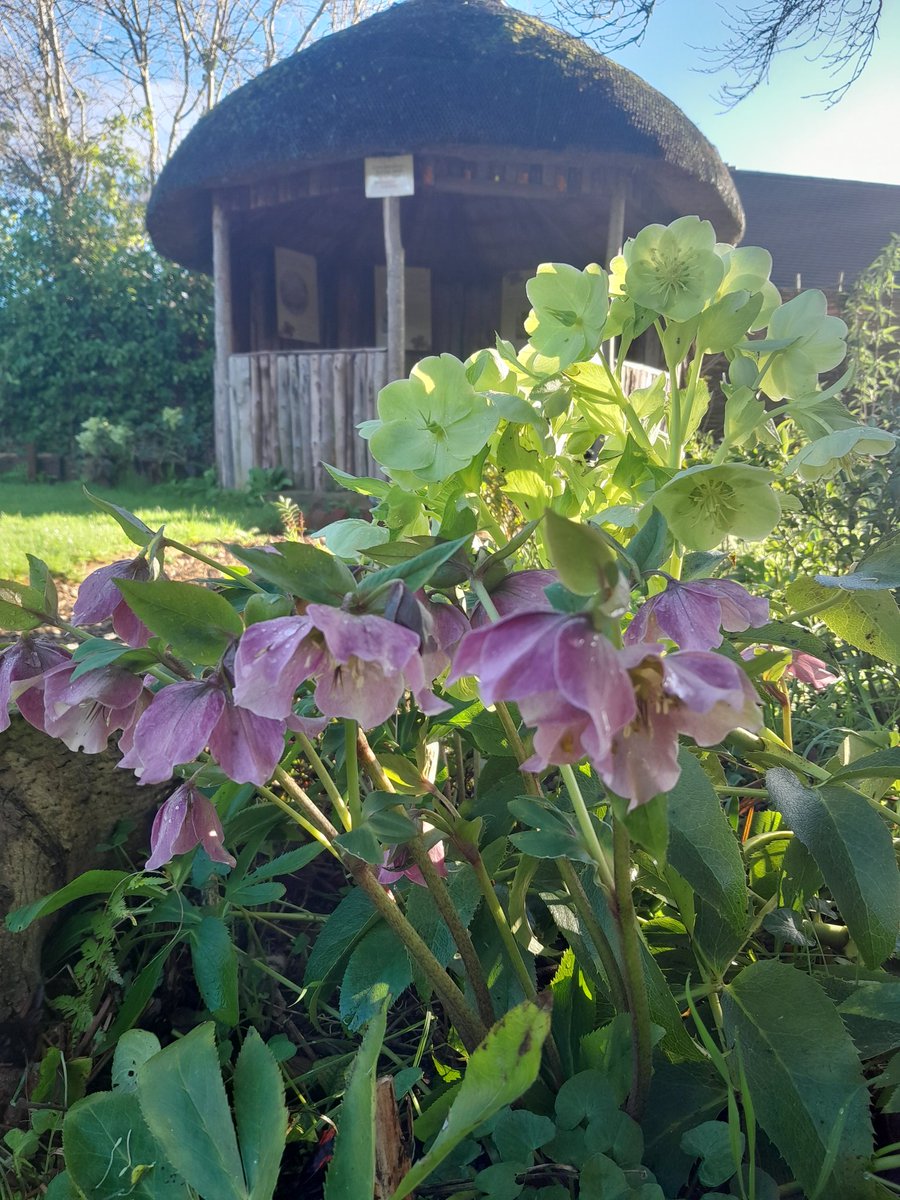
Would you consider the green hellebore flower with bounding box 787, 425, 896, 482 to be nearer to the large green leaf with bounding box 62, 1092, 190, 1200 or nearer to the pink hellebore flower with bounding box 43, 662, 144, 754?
the pink hellebore flower with bounding box 43, 662, 144, 754

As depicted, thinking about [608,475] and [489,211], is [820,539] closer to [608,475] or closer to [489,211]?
[608,475]

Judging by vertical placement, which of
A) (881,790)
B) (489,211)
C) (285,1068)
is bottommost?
(285,1068)

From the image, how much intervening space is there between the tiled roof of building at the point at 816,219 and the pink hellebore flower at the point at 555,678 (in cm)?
1560

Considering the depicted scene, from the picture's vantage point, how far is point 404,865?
690mm

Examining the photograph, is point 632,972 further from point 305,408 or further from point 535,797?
point 305,408

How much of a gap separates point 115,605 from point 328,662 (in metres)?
0.22

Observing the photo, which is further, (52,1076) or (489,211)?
(489,211)

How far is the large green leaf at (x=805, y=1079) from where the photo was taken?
1.83 feet

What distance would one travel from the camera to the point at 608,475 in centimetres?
91

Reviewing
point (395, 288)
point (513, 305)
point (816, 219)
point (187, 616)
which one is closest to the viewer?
point (187, 616)

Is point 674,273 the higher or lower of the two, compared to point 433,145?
lower

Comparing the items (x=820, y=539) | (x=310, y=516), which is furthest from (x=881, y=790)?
(x=310, y=516)

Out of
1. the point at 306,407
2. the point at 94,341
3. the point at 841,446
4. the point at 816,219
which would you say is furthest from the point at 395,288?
the point at 816,219

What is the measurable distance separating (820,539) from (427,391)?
1380mm
